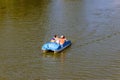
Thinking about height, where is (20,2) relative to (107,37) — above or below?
above

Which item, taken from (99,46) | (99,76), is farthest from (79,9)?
(99,76)

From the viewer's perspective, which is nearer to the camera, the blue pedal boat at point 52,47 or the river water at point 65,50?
the river water at point 65,50

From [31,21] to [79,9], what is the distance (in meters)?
9.99

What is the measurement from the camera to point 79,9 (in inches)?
1571

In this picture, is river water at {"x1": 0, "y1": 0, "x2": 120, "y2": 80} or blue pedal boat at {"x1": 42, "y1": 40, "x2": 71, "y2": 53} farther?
A: blue pedal boat at {"x1": 42, "y1": 40, "x2": 71, "y2": 53}

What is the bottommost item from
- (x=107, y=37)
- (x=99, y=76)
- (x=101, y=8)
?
(x=99, y=76)

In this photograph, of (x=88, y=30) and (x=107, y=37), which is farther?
(x=88, y=30)

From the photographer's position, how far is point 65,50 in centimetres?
2106

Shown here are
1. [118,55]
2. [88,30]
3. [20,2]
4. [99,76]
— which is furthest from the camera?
[20,2]

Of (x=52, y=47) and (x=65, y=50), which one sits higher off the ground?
(x=52, y=47)

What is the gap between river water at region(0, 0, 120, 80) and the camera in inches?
671

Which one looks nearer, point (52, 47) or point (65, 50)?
point (52, 47)

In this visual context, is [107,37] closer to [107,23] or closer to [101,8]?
[107,23]

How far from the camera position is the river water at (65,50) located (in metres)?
A: 17.0
